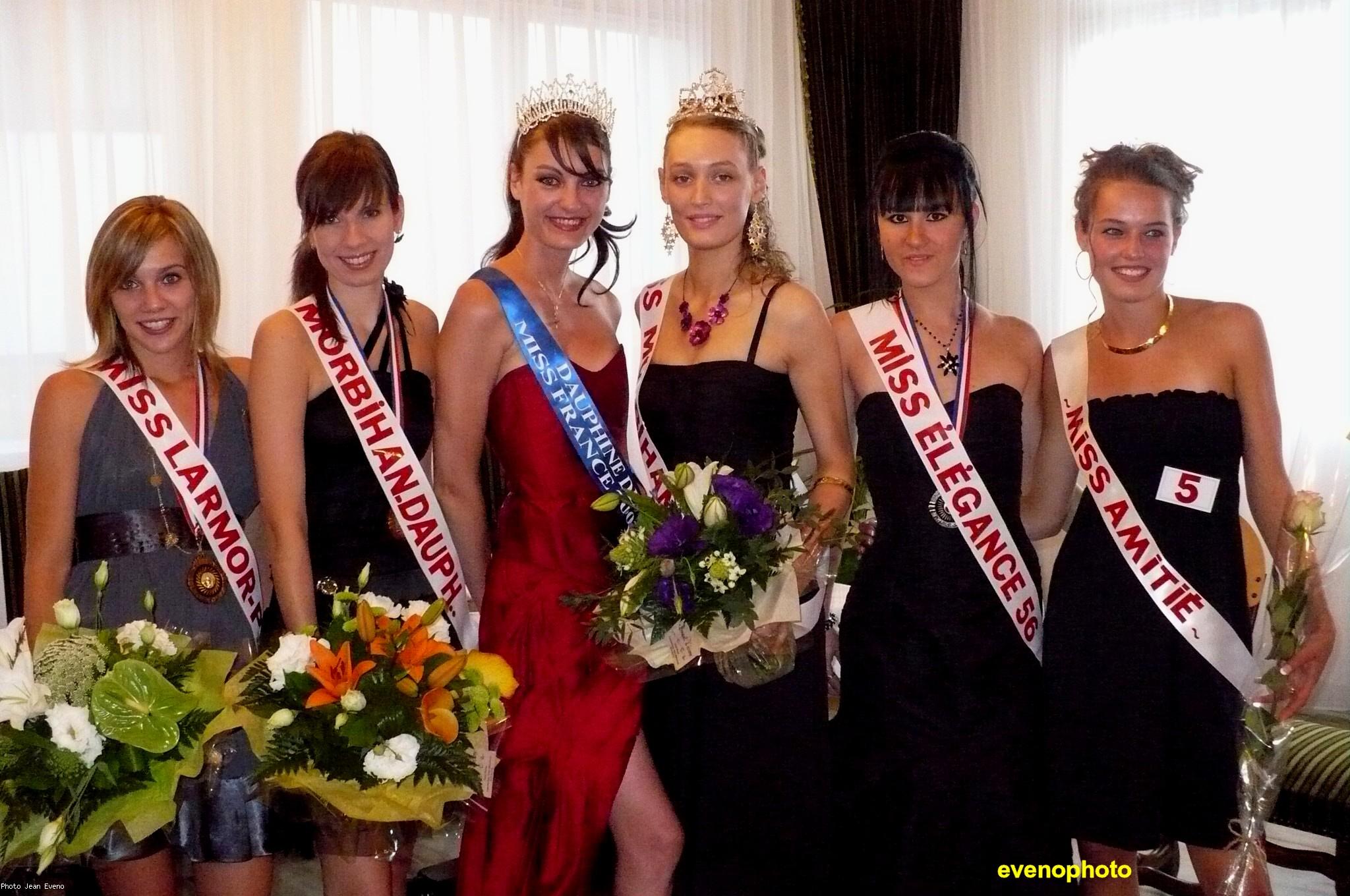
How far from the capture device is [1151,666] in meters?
2.13

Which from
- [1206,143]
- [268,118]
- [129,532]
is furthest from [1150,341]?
[1206,143]

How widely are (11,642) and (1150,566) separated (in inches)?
65.3

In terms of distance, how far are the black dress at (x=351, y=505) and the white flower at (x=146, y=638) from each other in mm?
516

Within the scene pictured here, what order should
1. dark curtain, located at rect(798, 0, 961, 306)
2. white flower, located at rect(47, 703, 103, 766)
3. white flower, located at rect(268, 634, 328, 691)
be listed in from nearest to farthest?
white flower, located at rect(47, 703, 103, 766)
white flower, located at rect(268, 634, 328, 691)
dark curtain, located at rect(798, 0, 961, 306)

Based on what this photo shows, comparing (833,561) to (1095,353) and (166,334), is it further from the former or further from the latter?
(166,334)

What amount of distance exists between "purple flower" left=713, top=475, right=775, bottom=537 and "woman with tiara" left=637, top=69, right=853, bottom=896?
27 centimetres

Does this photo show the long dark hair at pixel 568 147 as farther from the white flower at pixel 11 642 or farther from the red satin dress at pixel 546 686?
the white flower at pixel 11 642

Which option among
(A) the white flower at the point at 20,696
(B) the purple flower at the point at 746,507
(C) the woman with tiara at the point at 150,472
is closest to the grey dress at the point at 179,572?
(C) the woman with tiara at the point at 150,472

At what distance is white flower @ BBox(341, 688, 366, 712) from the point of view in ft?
5.07

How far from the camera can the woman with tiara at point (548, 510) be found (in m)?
2.11

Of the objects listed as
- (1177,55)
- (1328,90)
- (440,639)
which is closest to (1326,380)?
(1328,90)

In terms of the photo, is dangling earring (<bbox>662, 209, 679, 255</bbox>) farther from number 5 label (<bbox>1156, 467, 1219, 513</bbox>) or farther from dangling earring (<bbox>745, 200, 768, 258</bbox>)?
number 5 label (<bbox>1156, 467, 1219, 513</bbox>)

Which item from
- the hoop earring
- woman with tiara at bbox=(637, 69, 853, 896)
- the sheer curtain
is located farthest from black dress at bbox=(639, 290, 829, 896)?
the sheer curtain

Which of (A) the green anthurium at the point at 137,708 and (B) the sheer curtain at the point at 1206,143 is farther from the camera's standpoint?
(B) the sheer curtain at the point at 1206,143
